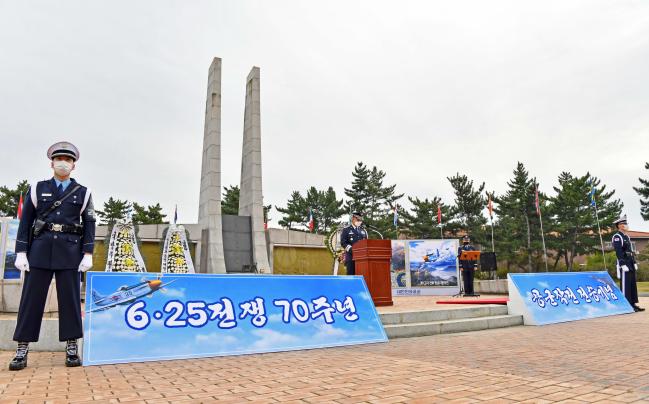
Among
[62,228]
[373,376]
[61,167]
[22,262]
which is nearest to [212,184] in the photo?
[61,167]

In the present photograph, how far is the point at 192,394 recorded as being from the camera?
10.4ft

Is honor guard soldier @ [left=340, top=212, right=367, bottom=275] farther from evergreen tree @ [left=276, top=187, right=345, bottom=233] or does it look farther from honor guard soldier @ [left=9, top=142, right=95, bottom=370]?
evergreen tree @ [left=276, top=187, right=345, bottom=233]

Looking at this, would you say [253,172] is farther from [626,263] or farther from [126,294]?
[126,294]

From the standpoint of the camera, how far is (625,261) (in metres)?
10.2

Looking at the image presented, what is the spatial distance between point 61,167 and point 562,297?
9571 mm

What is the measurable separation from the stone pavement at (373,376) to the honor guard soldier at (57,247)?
18.5 inches

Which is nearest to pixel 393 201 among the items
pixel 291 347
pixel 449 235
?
pixel 449 235

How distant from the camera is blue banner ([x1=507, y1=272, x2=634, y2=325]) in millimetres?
8367

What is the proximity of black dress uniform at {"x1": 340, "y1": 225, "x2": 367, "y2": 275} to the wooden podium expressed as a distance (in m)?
0.45

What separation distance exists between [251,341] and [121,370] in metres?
1.54

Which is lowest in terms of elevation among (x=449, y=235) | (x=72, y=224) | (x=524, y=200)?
(x=72, y=224)

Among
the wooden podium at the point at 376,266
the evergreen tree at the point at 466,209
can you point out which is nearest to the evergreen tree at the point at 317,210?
the evergreen tree at the point at 466,209

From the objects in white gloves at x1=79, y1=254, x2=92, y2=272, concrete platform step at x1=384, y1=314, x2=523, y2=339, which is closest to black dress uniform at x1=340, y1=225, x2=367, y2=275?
concrete platform step at x1=384, y1=314, x2=523, y2=339

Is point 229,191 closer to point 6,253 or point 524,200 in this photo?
point 524,200
